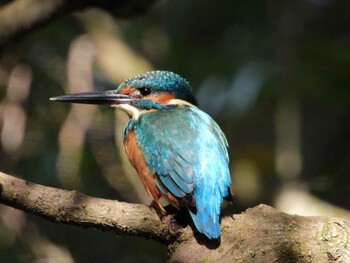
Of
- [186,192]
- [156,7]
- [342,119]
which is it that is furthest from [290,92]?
[186,192]

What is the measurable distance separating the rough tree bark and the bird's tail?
5 centimetres

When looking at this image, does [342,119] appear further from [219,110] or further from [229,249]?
[229,249]

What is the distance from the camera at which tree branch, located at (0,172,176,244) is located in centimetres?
299

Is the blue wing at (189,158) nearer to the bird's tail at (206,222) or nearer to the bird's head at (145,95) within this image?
the bird's tail at (206,222)

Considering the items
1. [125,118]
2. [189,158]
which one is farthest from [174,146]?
[125,118]

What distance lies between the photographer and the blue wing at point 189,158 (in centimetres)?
327

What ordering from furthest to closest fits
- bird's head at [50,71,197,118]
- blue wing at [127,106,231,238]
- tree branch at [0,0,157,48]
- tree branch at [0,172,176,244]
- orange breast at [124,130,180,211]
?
tree branch at [0,0,157,48] < bird's head at [50,71,197,118] < orange breast at [124,130,180,211] < blue wing at [127,106,231,238] < tree branch at [0,172,176,244]

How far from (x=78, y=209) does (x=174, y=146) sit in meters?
0.68

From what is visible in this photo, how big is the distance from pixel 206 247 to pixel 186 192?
29cm

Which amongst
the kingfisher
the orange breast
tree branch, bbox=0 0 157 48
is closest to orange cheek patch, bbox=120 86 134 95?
the kingfisher

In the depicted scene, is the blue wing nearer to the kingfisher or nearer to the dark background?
the kingfisher

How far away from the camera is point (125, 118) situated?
546 centimetres

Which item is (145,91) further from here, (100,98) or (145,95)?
(100,98)

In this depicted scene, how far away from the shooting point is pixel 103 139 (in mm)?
5391
